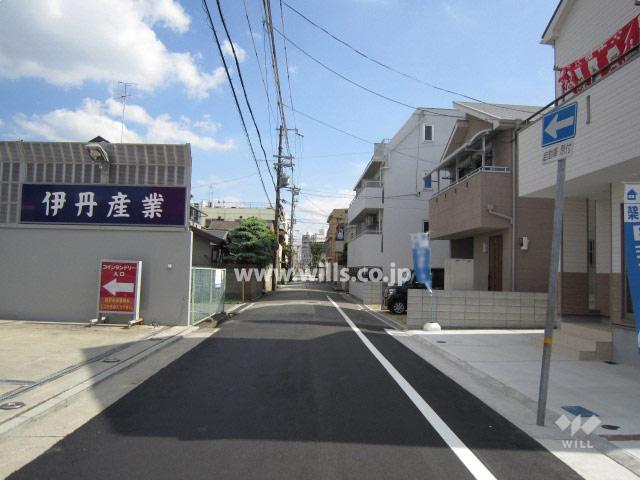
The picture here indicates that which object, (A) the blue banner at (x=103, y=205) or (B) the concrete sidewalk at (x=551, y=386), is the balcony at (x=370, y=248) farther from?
(A) the blue banner at (x=103, y=205)

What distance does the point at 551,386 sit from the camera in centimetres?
717

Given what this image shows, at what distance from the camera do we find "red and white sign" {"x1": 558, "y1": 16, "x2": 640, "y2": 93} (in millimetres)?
9391

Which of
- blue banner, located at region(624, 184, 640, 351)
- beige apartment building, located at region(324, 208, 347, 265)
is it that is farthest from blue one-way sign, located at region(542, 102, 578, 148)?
beige apartment building, located at region(324, 208, 347, 265)

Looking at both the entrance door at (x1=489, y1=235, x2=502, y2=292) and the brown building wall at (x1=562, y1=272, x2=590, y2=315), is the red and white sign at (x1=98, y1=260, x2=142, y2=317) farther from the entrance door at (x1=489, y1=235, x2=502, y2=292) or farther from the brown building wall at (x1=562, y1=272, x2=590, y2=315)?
the entrance door at (x1=489, y1=235, x2=502, y2=292)

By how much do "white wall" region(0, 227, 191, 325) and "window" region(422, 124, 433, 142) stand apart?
73.8 feet

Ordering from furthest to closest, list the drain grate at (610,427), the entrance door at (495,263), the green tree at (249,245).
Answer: the green tree at (249,245)
the entrance door at (495,263)
the drain grate at (610,427)

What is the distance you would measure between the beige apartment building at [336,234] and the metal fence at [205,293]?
3596 centimetres

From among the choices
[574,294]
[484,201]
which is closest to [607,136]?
[574,294]

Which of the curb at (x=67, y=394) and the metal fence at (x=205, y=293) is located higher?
the metal fence at (x=205, y=293)

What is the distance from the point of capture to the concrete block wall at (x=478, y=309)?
14.9m

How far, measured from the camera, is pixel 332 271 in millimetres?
60906

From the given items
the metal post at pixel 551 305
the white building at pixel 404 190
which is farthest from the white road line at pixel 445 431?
the white building at pixel 404 190

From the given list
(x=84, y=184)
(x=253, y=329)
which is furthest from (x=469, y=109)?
(x=84, y=184)

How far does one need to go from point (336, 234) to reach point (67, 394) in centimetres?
5162
